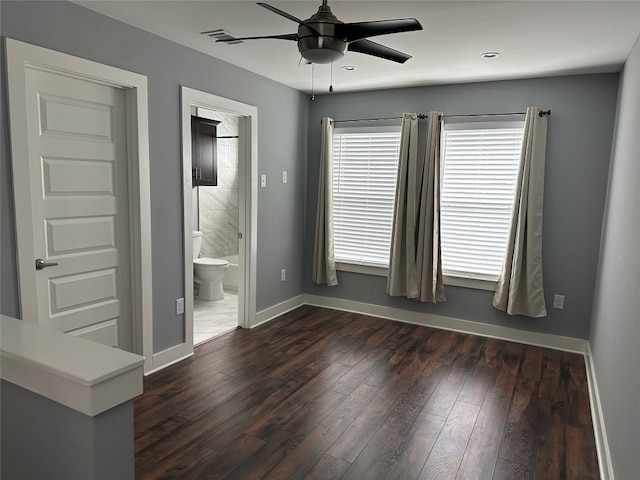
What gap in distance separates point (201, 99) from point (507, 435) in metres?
3.19

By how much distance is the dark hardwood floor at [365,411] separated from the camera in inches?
91.2

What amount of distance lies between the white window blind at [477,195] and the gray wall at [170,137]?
1643mm

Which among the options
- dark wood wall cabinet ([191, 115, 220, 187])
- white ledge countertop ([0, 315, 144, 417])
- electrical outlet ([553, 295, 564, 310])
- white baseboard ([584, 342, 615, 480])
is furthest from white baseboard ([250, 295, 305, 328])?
white ledge countertop ([0, 315, 144, 417])

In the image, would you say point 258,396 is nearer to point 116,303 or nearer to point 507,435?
point 116,303

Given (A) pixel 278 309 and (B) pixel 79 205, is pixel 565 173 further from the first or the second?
(B) pixel 79 205

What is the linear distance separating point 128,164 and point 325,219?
92.6 inches

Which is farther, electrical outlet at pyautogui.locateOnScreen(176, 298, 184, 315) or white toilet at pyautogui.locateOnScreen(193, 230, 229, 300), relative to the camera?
white toilet at pyautogui.locateOnScreen(193, 230, 229, 300)

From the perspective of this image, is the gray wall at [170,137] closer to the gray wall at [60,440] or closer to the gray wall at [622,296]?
the gray wall at [60,440]

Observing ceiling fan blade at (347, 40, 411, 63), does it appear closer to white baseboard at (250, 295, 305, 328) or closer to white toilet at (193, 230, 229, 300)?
white baseboard at (250, 295, 305, 328)

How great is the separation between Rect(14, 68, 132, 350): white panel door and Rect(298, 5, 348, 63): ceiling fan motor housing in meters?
1.58

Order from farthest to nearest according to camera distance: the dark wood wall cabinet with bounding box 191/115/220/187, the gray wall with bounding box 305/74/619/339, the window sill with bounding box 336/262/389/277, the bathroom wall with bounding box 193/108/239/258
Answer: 1. the bathroom wall with bounding box 193/108/239/258
2. the dark wood wall cabinet with bounding box 191/115/220/187
3. the window sill with bounding box 336/262/389/277
4. the gray wall with bounding box 305/74/619/339

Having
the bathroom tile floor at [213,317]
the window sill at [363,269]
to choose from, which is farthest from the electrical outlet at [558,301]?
the bathroom tile floor at [213,317]

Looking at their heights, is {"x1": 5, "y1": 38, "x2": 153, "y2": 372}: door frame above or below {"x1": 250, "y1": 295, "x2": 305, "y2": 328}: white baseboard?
above

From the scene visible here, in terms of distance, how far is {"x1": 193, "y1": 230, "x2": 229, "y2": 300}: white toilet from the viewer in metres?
5.31
